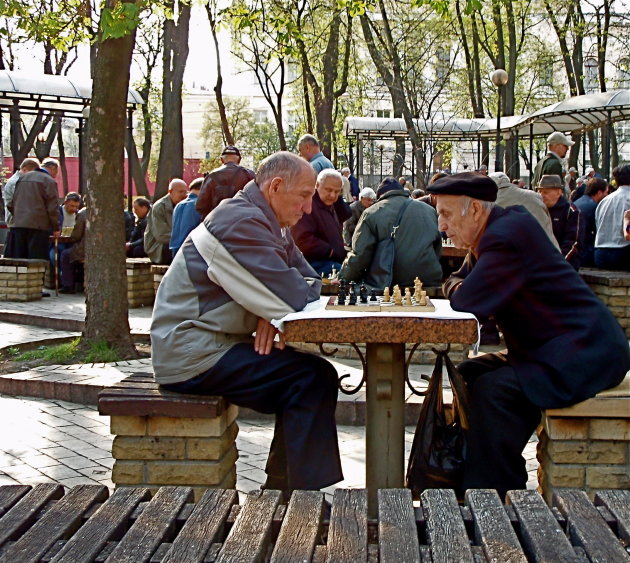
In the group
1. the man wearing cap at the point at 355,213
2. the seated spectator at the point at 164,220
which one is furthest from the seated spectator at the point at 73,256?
the man wearing cap at the point at 355,213

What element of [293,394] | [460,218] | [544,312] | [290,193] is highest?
[290,193]

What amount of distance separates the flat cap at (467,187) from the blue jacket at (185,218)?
6.34 m

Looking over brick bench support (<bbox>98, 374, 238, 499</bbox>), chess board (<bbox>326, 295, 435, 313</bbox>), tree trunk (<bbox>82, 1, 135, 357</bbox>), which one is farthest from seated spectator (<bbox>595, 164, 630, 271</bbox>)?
brick bench support (<bbox>98, 374, 238, 499</bbox>)

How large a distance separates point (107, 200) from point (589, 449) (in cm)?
512

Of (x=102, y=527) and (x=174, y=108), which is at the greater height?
(x=174, y=108)

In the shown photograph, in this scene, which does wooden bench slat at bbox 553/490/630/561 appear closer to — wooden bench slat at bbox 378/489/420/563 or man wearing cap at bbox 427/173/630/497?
wooden bench slat at bbox 378/489/420/563

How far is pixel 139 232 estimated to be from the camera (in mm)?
14805

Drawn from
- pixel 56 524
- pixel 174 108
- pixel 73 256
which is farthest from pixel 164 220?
pixel 174 108

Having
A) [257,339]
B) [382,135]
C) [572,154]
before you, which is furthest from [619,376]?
[572,154]

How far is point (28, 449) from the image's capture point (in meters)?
5.83

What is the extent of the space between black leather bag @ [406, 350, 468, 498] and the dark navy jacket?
1.05ft

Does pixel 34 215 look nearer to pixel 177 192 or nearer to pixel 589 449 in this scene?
pixel 177 192

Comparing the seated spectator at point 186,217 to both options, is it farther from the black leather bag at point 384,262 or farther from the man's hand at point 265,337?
the man's hand at point 265,337

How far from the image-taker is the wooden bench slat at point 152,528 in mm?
2266
